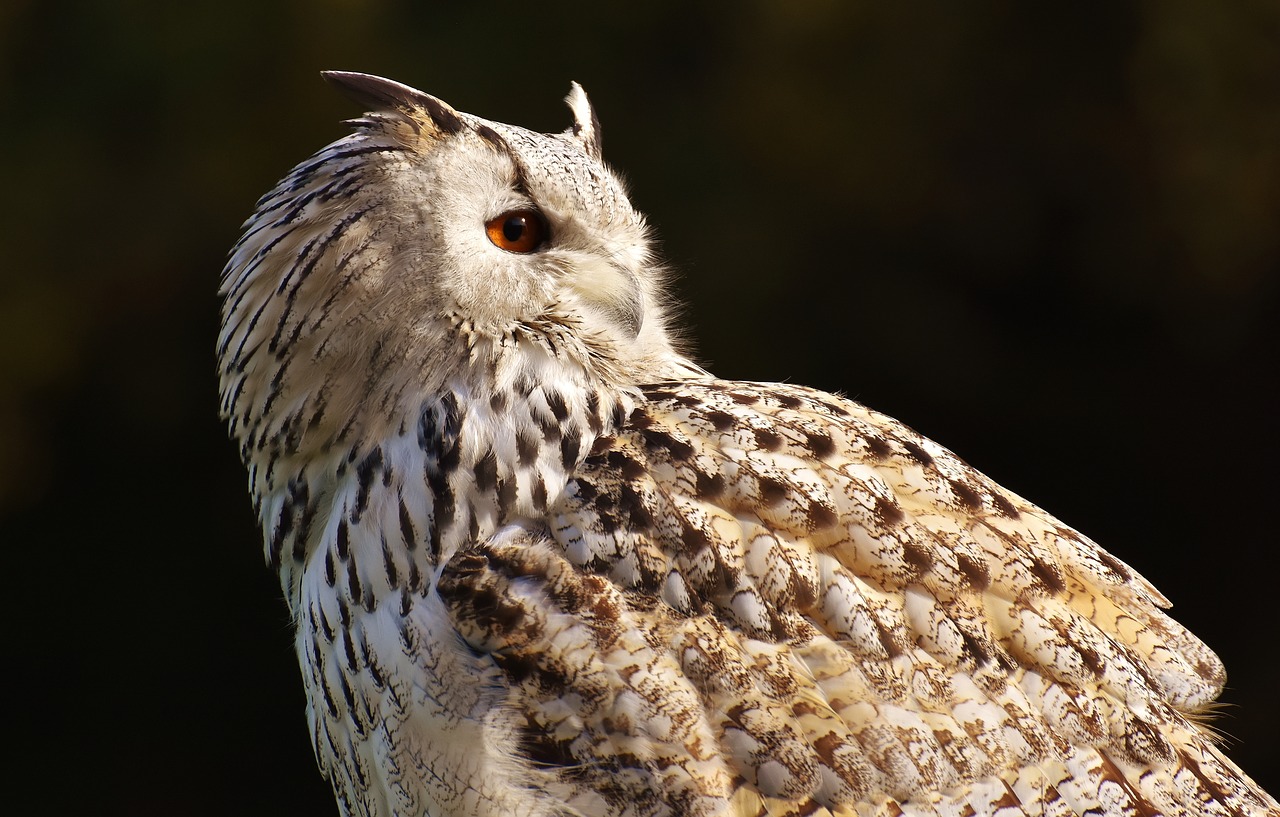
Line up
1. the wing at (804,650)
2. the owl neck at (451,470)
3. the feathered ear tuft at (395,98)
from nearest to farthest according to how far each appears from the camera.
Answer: the wing at (804,650) → the owl neck at (451,470) → the feathered ear tuft at (395,98)

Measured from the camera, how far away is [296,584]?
1729mm

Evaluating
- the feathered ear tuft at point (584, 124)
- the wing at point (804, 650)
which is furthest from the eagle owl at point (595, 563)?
the feathered ear tuft at point (584, 124)

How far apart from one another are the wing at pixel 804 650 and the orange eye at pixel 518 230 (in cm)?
33

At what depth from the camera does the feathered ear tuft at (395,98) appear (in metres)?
1.69

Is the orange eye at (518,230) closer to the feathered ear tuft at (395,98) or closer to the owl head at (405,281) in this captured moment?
the owl head at (405,281)

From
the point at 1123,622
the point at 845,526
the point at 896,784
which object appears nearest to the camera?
the point at 896,784

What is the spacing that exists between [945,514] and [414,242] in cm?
83

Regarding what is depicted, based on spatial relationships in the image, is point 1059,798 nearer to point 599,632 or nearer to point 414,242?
point 599,632

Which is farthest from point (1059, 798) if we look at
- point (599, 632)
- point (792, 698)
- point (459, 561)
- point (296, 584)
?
point (296, 584)

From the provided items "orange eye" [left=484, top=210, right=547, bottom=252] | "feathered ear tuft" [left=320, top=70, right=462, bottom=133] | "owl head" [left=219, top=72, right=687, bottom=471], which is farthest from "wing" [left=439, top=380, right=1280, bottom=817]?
"feathered ear tuft" [left=320, top=70, right=462, bottom=133]

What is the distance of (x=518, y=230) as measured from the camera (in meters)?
1.73

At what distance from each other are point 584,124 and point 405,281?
25.4 inches

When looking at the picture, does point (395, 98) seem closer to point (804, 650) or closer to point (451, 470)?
point (451, 470)

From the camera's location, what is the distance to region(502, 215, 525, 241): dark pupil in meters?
1.72
